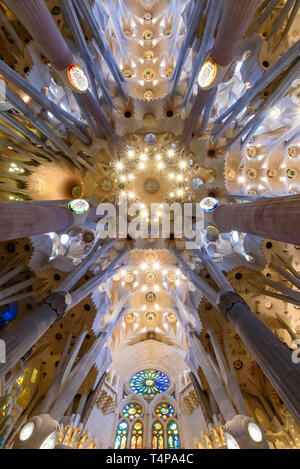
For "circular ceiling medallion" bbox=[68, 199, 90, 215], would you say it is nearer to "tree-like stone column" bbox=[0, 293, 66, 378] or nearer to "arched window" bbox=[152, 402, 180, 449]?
"tree-like stone column" bbox=[0, 293, 66, 378]

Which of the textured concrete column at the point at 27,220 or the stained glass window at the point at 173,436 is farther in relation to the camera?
the stained glass window at the point at 173,436

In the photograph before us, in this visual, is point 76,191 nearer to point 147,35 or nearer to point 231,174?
point 231,174

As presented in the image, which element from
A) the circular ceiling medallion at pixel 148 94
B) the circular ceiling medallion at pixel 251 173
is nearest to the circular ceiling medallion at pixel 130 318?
the circular ceiling medallion at pixel 251 173

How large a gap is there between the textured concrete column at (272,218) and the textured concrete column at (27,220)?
19.1 ft

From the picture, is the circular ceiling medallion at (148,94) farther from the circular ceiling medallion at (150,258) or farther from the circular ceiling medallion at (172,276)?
the circular ceiling medallion at (172,276)

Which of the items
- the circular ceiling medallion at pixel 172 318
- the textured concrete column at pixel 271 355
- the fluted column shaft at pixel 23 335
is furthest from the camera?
the circular ceiling medallion at pixel 172 318

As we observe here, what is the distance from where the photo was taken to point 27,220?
5.79 metres

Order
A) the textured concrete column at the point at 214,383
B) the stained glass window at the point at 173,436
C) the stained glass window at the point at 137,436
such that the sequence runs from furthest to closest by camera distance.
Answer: the stained glass window at the point at 137,436 < the stained glass window at the point at 173,436 < the textured concrete column at the point at 214,383

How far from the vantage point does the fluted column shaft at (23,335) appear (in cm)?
604

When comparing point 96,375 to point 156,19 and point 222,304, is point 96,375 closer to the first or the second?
point 222,304

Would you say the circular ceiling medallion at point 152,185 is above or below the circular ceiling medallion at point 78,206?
above

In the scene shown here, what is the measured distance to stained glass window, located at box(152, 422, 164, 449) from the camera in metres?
12.6

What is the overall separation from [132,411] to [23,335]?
11.7 m

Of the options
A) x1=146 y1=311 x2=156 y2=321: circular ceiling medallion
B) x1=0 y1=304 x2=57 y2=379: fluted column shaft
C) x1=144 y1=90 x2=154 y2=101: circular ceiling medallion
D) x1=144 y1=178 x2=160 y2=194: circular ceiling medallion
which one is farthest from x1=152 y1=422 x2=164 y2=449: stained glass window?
x1=144 y1=90 x2=154 y2=101: circular ceiling medallion
